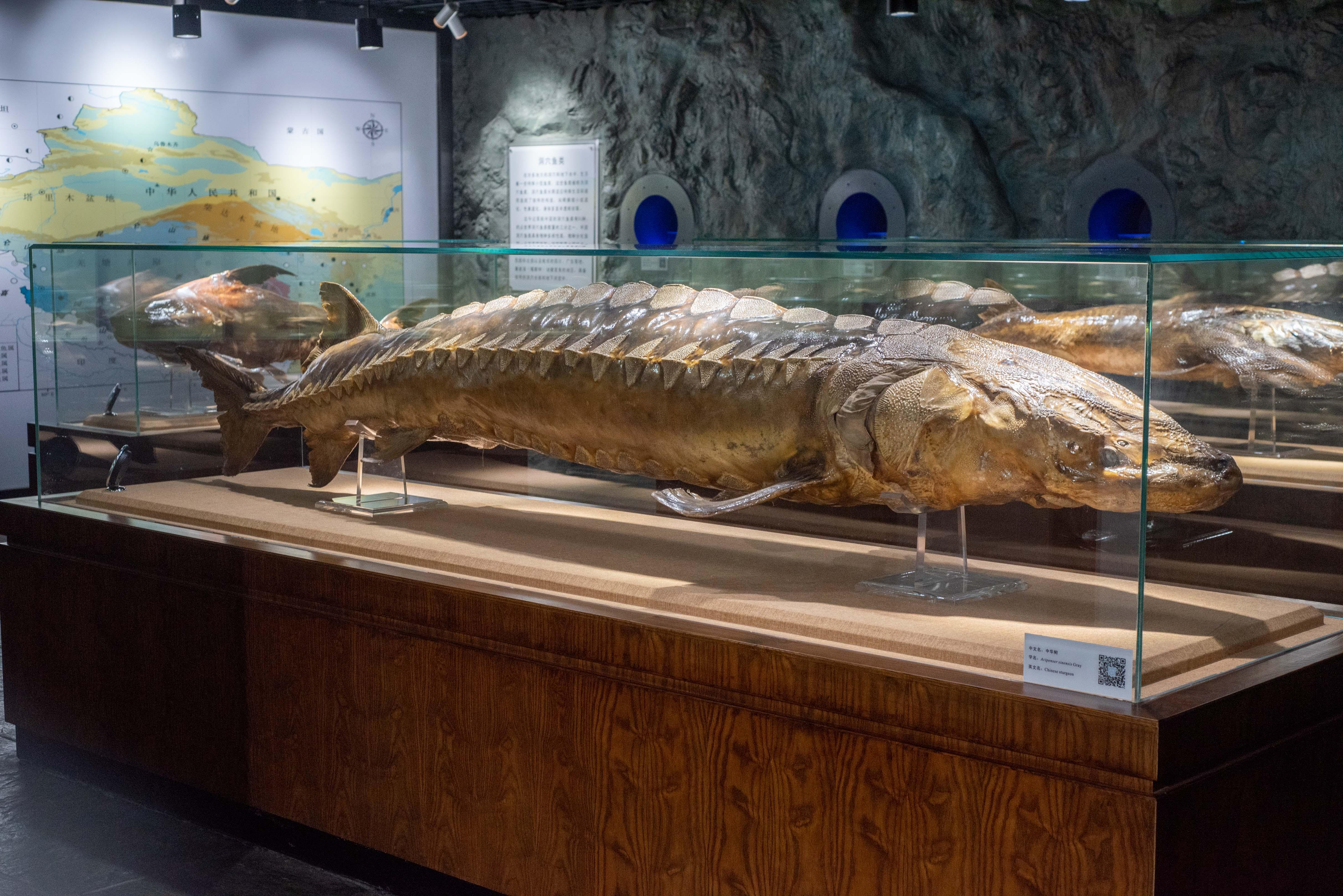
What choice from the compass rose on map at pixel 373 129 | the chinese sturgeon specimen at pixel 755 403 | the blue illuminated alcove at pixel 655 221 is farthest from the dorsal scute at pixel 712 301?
the compass rose on map at pixel 373 129

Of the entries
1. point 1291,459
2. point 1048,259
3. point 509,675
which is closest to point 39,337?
point 509,675

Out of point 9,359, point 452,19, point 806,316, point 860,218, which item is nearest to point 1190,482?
point 806,316

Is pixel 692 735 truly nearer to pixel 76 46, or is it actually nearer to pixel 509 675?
pixel 509 675

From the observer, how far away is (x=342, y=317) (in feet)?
11.0

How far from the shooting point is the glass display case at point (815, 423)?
6.98 feet

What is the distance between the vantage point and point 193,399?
364 centimetres

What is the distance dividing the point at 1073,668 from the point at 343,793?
167 centimetres

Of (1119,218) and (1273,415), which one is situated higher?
(1119,218)

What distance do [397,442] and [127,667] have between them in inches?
36.0

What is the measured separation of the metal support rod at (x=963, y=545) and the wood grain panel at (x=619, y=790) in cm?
41

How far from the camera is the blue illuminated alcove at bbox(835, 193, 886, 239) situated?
23.4ft

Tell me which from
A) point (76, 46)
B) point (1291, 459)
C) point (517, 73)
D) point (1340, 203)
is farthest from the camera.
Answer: point (517, 73)

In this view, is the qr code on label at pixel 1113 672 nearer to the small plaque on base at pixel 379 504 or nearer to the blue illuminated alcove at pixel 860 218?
the small plaque on base at pixel 379 504

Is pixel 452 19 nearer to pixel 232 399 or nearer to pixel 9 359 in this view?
pixel 9 359
